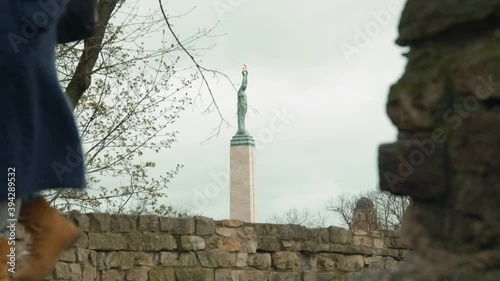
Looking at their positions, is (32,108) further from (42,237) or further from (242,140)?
(242,140)

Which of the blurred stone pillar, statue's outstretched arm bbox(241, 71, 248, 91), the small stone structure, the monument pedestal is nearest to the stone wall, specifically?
the blurred stone pillar

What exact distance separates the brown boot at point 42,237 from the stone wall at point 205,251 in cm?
428

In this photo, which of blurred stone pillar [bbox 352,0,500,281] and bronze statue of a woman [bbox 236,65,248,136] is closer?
blurred stone pillar [bbox 352,0,500,281]

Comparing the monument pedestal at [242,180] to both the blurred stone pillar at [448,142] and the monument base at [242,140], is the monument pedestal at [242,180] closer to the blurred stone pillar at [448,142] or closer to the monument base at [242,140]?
the monument base at [242,140]

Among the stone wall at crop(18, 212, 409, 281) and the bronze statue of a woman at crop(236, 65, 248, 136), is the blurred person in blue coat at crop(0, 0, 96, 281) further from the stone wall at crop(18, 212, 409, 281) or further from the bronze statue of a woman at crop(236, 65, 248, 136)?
the bronze statue of a woman at crop(236, 65, 248, 136)

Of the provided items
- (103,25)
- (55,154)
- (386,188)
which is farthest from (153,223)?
(386,188)

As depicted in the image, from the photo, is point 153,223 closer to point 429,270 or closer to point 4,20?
point 4,20

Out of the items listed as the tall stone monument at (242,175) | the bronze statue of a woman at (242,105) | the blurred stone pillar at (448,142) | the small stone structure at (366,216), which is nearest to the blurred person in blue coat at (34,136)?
the blurred stone pillar at (448,142)

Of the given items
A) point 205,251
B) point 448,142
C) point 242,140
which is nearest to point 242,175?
point 242,140

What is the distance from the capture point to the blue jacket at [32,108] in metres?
2.73

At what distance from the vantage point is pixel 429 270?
80.6 inches

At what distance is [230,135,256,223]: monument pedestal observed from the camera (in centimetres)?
2150

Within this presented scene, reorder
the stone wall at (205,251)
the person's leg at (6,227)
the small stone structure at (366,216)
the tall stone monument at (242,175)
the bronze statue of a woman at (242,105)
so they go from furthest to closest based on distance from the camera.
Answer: the small stone structure at (366,216) < the tall stone monument at (242,175) < the bronze statue of a woman at (242,105) < the stone wall at (205,251) < the person's leg at (6,227)

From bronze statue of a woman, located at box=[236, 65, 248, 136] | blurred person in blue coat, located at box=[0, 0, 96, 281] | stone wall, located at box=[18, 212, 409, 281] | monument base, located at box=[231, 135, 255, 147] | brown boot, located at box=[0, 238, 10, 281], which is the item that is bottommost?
brown boot, located at box=[0, 238, 10, 281]
